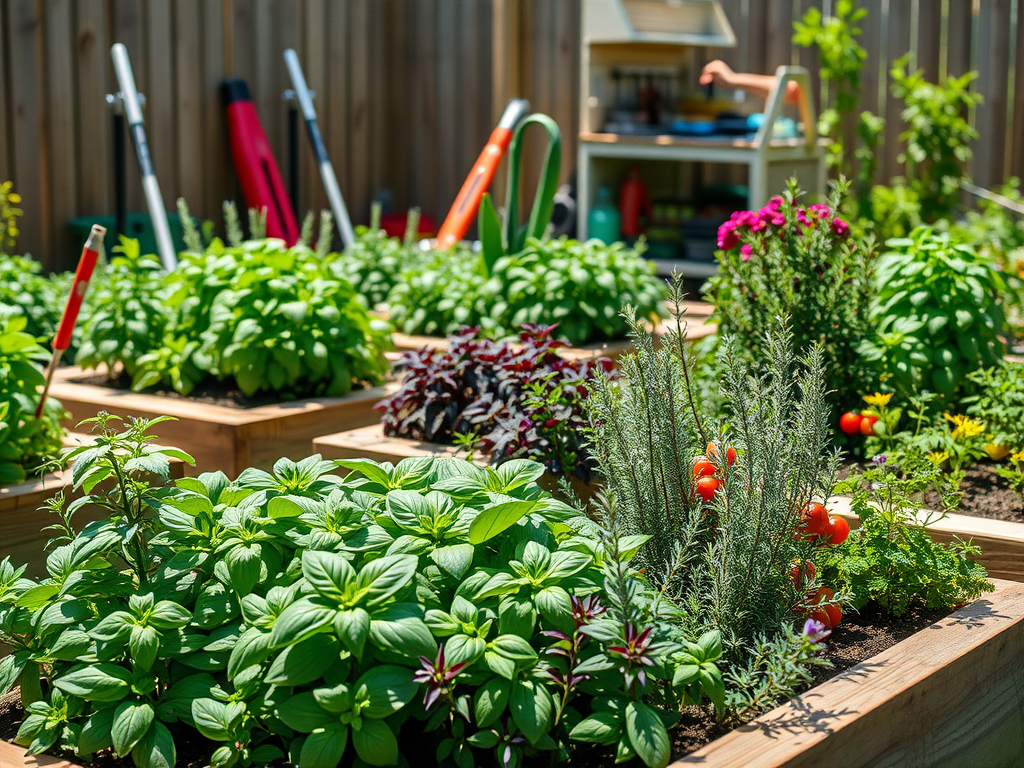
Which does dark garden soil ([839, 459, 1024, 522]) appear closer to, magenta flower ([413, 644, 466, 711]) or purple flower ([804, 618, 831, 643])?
purple flower ([804, 618, 831, 643])

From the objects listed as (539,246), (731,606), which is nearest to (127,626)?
(731,606)

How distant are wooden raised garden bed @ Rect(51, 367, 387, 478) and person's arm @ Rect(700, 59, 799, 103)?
3.46 m

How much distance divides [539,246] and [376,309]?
3.33 feet

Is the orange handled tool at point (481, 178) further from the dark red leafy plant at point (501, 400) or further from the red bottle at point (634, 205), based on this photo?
the dark red leafy plant at point (501, 400)

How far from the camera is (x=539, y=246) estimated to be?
14.0 ft

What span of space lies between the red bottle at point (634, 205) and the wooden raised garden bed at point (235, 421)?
3229mm

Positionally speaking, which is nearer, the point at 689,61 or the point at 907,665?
the point at 907,665

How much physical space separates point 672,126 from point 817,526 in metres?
4.72

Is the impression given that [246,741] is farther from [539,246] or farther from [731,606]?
[539,246]

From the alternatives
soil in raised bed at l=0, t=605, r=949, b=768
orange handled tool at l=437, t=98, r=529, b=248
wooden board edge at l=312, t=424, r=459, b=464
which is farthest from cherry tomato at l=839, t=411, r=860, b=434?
orange handled tool at l=437, t=98, r=529, b=248

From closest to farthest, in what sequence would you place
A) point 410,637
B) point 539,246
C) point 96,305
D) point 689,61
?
point 410,637, point 96,305, point 539,246, point 689,61

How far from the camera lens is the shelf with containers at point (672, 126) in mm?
6062

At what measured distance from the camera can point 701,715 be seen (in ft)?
5.66

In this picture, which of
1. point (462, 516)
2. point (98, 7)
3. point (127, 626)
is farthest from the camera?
point (98, 7)
